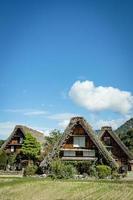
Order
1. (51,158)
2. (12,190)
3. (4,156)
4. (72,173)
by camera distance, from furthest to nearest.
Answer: (4,156), (51,158), (72,173), (12,190)

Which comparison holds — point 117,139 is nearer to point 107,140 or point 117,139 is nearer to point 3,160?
point 107,140

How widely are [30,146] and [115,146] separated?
13604 millimetres

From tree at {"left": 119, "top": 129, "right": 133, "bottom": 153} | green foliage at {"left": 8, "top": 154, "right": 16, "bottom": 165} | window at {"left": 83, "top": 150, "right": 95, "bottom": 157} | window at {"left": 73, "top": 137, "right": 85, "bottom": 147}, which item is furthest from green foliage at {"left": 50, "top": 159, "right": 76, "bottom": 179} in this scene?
tree at {"left": 119, "top": 129, "right": 133, "bottom": 153}

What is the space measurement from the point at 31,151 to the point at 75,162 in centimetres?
1246

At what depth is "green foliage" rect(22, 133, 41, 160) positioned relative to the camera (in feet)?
212

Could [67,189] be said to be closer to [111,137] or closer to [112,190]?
[112,190]

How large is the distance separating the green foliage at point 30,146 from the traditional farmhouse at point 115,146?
10665 millimetres

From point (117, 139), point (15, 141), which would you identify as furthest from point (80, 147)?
point (15, 141)

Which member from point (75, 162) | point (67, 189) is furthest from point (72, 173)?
point (67, 189)

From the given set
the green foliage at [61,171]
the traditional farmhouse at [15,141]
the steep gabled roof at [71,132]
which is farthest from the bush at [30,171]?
the traditional farmhouse at [15,141]

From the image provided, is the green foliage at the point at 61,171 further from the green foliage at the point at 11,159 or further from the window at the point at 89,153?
the green foliage at the point at 11,159

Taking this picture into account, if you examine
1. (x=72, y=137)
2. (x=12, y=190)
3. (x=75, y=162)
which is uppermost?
(x=72, y=137)

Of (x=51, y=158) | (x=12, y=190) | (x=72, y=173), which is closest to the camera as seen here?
(x=12, y=190)

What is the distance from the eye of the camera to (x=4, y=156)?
208 feet
